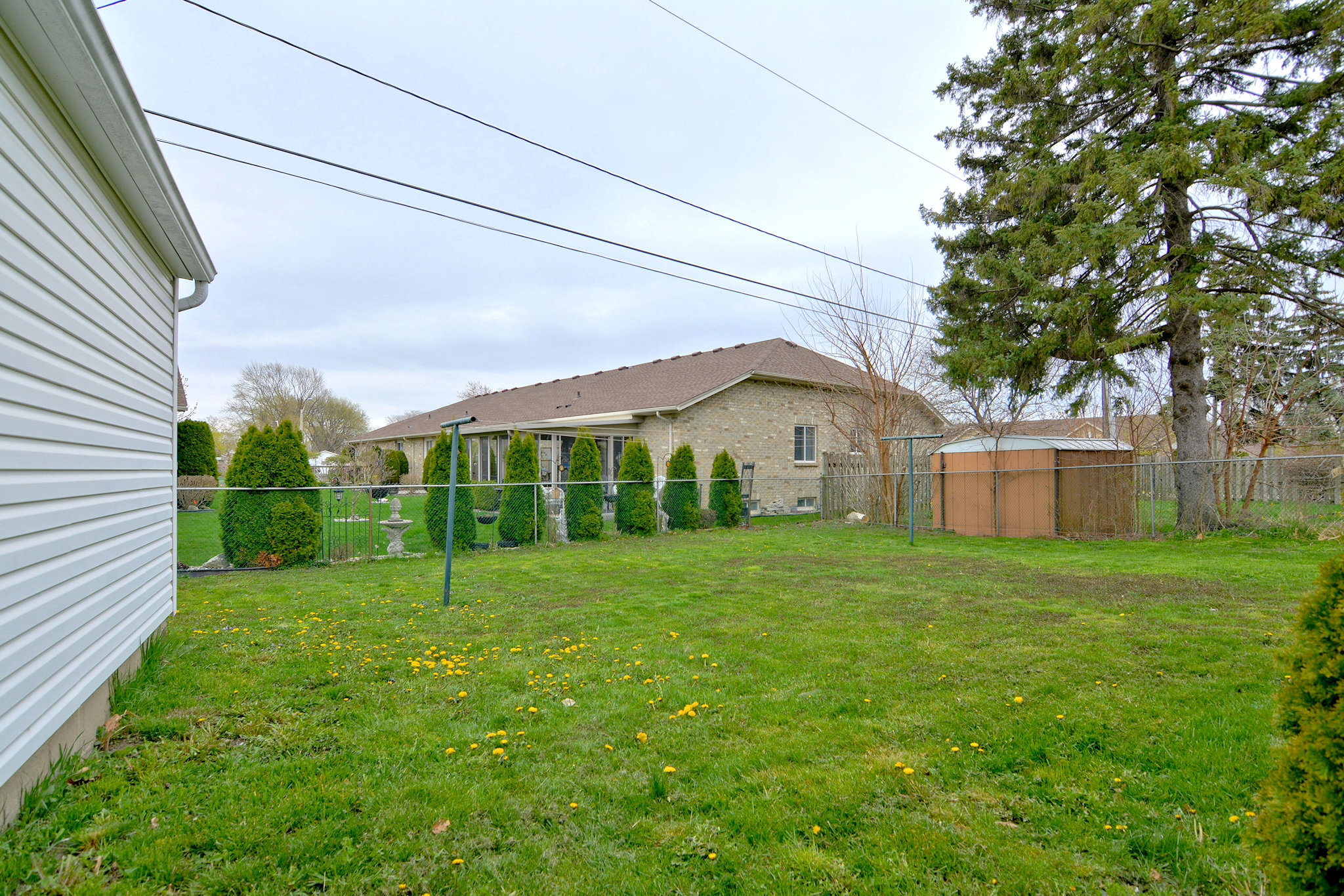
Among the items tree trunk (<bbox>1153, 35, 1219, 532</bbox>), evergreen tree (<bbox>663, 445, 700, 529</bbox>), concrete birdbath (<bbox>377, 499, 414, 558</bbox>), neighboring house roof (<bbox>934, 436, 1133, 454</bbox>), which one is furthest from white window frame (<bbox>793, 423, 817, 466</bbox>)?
concrete birdbath (<bbox>377, 499, 414, 558</bbox>)

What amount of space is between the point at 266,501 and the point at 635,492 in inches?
274

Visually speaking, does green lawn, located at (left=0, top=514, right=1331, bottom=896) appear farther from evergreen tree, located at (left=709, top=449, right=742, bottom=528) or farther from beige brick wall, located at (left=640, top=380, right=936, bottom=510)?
beige brick wall, located at (left=640, top=380, right=936, bottom=510)

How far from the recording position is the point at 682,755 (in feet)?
9.96

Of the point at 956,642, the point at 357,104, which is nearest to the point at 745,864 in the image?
the point at 956,642

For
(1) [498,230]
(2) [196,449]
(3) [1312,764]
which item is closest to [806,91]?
(1) [498,230]

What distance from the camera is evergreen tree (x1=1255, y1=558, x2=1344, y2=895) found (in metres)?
1.42

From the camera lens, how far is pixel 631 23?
8922mm

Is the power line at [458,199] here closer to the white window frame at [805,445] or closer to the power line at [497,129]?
the power line at [497,129]

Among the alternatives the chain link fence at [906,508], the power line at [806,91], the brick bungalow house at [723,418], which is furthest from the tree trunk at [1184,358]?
the brick bungalow house at [723,418]

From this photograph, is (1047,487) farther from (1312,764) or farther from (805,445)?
(1312,764)

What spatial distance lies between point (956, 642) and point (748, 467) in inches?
463

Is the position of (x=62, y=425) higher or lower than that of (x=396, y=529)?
higher

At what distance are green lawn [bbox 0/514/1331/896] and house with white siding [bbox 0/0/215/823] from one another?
0.43 metres

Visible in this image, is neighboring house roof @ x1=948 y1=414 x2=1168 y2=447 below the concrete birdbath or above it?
above
